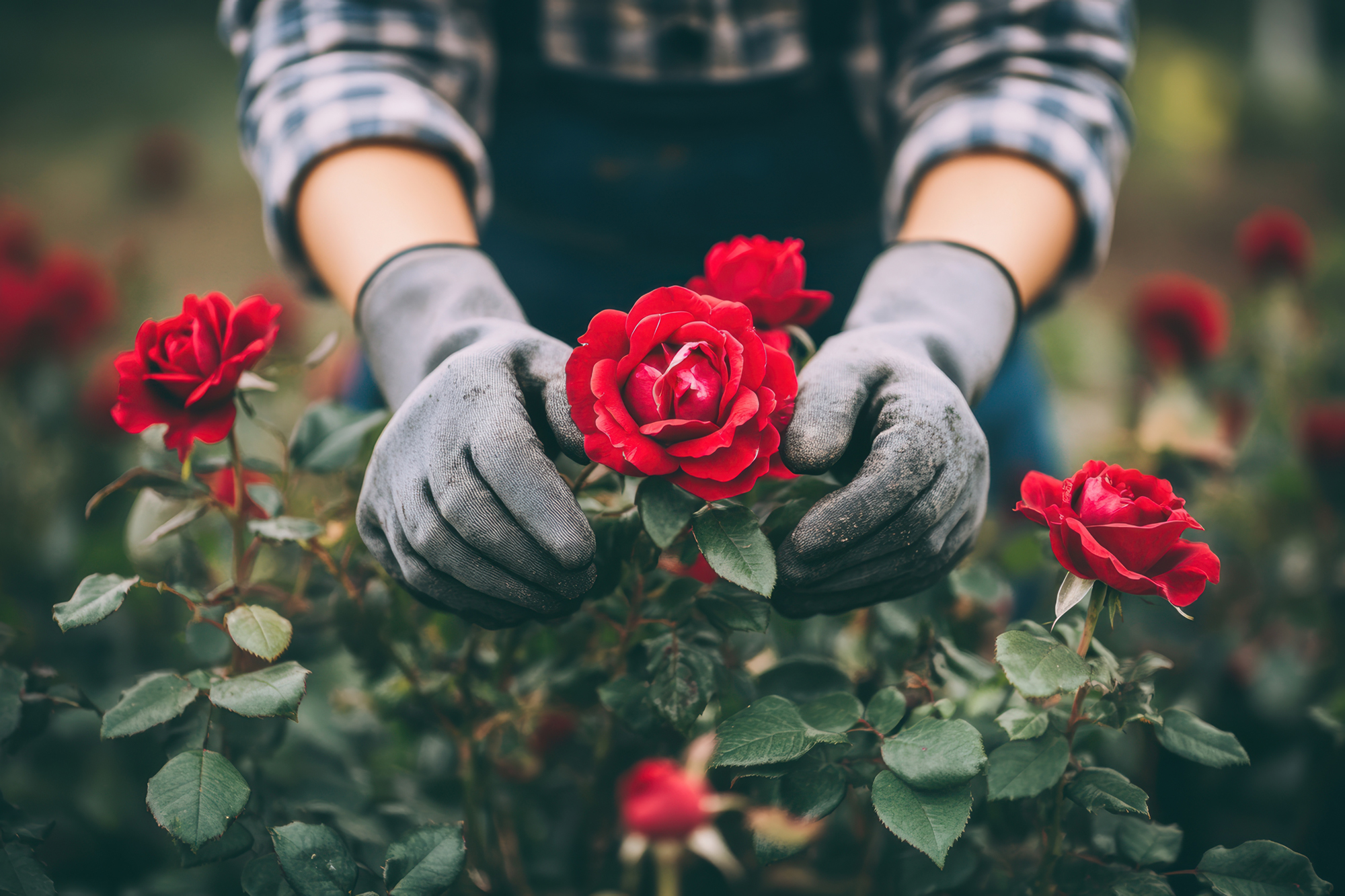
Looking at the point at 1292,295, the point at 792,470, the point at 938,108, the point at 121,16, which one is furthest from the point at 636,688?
the point at 121,16

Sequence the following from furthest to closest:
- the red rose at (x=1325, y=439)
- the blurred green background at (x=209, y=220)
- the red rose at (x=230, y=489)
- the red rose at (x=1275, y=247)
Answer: the red rose at (x=1275, y=247) → the red rose at (x=1325, y=439) → the blurred green background at (x=209, y=220) → the red rose at (x=230, y=489)

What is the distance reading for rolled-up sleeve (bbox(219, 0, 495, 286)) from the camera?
2.82 feet

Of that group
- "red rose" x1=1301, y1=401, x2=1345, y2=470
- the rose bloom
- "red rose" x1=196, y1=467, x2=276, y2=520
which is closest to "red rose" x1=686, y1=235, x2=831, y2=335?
the rose bloom

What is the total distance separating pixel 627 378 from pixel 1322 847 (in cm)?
84

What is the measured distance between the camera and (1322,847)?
85cm

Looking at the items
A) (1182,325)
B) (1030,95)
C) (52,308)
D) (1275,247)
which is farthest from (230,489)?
(1275,247)

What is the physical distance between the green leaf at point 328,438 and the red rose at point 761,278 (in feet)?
1.04

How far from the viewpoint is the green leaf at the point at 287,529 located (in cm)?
65

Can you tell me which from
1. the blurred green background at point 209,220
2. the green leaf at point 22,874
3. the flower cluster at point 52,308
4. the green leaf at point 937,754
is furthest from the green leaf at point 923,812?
the flower cluster at point 52,308

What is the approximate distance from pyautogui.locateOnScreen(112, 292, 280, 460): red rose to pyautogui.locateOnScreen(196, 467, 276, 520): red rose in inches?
3.2

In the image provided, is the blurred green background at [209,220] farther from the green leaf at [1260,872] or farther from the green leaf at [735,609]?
the green leaf at [735,609]

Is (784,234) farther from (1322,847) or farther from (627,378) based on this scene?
(1322,847)

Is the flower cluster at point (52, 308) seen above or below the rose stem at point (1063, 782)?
below

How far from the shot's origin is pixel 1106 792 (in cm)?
56
